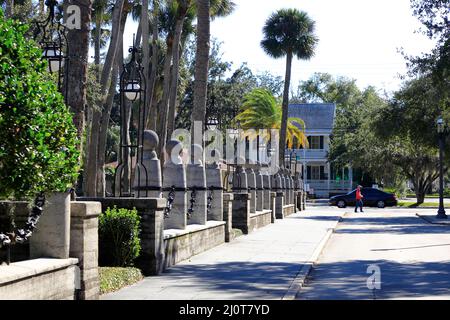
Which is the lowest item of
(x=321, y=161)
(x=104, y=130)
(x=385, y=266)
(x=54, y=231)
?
(x=385, y=266)

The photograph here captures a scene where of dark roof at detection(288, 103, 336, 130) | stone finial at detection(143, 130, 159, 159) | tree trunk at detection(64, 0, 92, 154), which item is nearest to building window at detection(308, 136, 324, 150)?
dark roof at detection(288, 103, 336, 130)

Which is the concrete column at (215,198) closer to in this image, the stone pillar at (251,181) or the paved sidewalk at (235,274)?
the paved sidewalk at (235,274)

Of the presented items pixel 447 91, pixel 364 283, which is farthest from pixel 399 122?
pixel 364 283

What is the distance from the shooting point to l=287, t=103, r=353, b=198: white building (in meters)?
85.5

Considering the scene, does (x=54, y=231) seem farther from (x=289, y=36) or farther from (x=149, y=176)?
(x=289, y=36)

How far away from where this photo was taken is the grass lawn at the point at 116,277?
10.8 m

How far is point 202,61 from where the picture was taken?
21.9 m

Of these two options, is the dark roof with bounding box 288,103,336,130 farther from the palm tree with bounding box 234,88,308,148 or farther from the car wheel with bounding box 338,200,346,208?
the car wheel with bounding box 338,200,346,208

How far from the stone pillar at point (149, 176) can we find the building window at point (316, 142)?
7273 centimetres

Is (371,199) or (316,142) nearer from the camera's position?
(371,199)

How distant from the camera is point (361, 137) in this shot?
6888cm

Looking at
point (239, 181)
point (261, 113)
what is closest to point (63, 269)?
point (239, 181)

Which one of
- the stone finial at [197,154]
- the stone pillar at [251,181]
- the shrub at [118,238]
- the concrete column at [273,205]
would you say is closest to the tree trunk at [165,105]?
the concrete column at [273,205]

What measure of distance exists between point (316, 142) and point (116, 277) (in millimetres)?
77066
